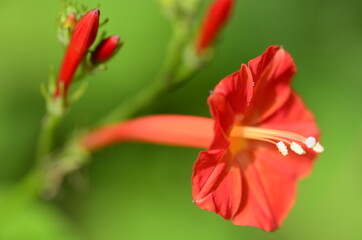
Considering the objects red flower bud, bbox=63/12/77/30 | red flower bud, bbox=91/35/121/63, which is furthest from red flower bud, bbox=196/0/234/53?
red flower bud, bbox=63/12/77/30

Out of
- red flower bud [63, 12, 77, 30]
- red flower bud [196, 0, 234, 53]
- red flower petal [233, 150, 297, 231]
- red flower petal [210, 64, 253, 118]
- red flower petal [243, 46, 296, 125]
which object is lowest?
red flower petal [233, 150, 297, 231]

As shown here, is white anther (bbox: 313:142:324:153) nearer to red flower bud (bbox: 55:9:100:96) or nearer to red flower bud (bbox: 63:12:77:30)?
red flower bud (bbox: 55:9:100:96)

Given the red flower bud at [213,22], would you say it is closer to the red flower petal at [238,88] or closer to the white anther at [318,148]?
the red flower petal at [238,88]

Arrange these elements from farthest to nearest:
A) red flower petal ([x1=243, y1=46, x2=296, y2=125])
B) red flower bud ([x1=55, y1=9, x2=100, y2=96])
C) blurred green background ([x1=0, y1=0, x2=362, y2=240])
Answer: blurred green background ([x1=0, y1=0, x2=362, y2=240]), red flower petal ([x1=243, y1=46, x2=296, y2=125]), red flower bud ([x1=55, y1=9, x2=100, y2=96])

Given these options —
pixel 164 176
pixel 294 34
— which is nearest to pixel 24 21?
pixel 164 176

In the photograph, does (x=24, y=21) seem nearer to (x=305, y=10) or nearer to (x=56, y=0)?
(x=56, y=0)

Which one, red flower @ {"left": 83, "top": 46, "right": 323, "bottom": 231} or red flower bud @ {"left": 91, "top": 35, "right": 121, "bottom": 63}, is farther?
red flower bud @ {"left": 91, "top": 35, "right": 121, "bottom": 63}

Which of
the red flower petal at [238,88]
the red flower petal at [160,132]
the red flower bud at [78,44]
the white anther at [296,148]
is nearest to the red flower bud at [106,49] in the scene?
the red flower bud at [78,44]
